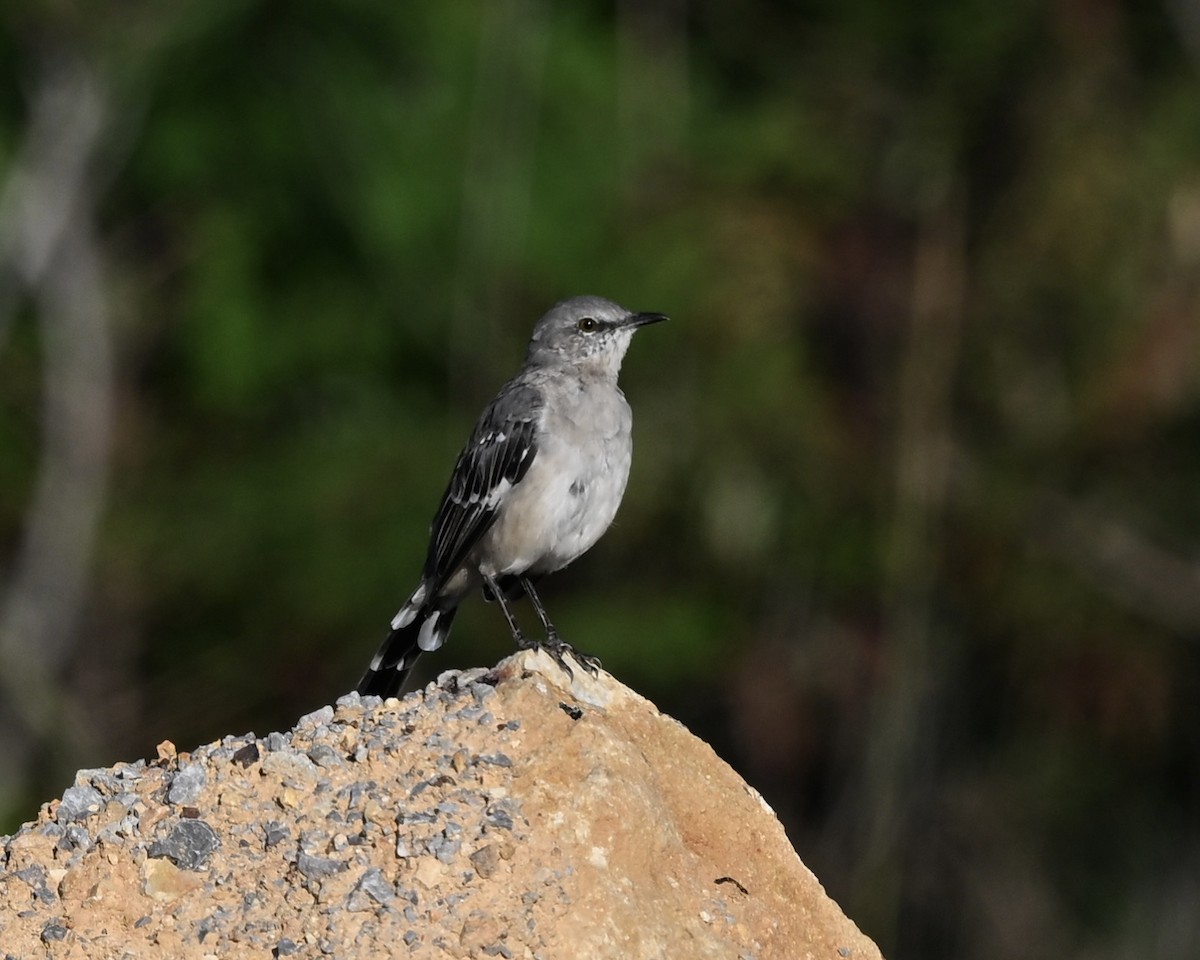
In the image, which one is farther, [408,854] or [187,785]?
[187,785]

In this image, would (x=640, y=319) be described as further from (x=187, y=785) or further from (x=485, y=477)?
(x=187, y=785)

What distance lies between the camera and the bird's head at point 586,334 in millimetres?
7879

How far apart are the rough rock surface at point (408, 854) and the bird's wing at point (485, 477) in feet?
7.34

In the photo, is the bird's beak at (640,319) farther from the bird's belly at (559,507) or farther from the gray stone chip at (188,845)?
the gray stone chip at (188,845)

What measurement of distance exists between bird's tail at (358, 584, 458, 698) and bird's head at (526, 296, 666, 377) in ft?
3.57

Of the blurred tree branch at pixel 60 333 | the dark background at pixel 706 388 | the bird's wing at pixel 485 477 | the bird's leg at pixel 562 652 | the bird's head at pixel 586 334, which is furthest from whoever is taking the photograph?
the blurred tree branch at pixel 60 333

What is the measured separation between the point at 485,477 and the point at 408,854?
120 inches

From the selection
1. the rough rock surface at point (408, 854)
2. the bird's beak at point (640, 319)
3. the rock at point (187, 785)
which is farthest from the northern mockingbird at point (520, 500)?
the rock at point (187, 785)

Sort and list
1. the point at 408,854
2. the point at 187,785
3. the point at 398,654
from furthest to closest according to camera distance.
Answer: the point at 398,654, the point at 187,785, the point at 408,854

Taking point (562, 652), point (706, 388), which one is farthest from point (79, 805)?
point (706, 388)

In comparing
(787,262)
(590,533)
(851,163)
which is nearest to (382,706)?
(590,533)

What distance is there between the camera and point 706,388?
14570 mm

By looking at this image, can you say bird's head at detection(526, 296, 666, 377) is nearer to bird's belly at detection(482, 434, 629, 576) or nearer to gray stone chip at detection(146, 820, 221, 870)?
bird's belly at detection(482, 434, 629, 576)

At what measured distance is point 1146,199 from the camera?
1415 cm
